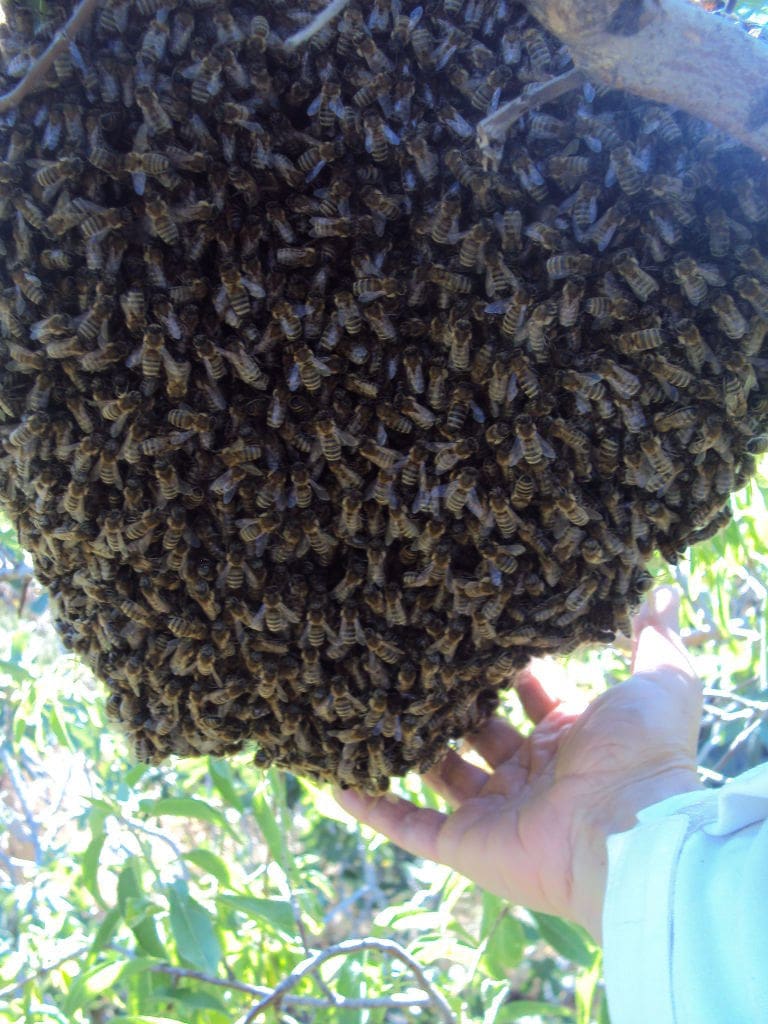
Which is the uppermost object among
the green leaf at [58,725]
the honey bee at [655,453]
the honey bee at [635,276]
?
the honey bee at [635,276]

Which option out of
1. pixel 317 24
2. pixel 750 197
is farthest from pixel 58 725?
pixel 750 197

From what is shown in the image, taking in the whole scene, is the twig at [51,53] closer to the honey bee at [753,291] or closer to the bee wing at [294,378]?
the bee wing at [294,378]

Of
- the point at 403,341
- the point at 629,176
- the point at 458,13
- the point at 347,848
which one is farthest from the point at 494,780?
the point at 347,848

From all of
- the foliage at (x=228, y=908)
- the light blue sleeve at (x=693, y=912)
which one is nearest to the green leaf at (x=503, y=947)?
the foliage at (x=228, y=908)

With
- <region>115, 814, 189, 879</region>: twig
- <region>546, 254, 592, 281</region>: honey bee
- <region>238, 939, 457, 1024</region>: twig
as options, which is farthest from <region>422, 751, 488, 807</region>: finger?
<region>546, 254, 592, 281</region>: honey bee

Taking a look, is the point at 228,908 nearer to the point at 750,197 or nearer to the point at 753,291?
the point at 753,291

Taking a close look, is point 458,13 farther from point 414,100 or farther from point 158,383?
point 158,383
